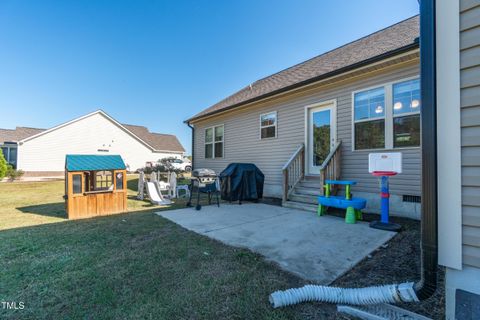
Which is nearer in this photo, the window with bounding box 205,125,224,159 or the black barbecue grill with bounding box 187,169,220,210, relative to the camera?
the black barbecue grill with bounding box 187,169,220,210

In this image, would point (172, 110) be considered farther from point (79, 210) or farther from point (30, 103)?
point (79, 210)

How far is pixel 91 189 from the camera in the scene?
19.2 ft

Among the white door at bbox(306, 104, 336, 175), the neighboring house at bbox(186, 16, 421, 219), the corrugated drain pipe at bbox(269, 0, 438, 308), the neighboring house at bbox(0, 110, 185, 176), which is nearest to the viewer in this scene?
the corrugated drain pipe at bbox(269, 0, 438, 308)

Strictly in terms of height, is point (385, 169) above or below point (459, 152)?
below

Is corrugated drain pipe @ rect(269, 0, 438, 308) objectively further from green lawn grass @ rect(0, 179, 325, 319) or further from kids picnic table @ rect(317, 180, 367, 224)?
kids picnic table @ rect(317, 180, 367, 224)

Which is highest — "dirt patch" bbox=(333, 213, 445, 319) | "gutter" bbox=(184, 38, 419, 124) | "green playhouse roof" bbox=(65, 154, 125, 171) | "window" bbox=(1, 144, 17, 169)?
"gutter" bbox=(184, 38, 419, 124)

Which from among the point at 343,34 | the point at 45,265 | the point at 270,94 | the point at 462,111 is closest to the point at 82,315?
the point at 45,265

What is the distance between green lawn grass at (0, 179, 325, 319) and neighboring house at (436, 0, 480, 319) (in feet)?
3.66

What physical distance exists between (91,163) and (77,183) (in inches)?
22.9

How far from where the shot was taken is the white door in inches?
246

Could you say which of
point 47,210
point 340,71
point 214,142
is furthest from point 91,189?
point 340,71

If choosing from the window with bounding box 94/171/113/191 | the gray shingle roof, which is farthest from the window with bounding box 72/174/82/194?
the gray shingle roof

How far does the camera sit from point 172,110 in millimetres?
23625

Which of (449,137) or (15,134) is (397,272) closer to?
(449,137)
